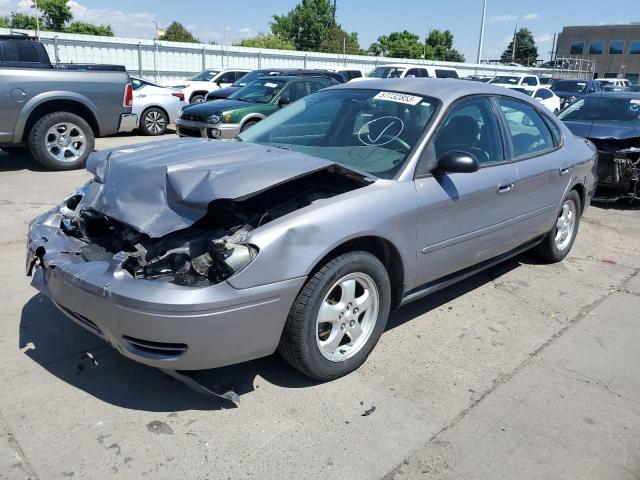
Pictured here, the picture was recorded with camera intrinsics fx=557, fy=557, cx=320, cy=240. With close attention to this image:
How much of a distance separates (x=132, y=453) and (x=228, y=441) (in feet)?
1.45

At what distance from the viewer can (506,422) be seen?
2.96 m

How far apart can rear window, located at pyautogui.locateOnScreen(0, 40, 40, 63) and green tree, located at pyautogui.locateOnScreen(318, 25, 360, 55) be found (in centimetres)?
5403

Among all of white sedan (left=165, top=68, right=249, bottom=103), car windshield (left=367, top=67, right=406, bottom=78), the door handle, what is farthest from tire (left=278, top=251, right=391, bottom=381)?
car windshield (left=367, top=67, right=406, bottom=78)

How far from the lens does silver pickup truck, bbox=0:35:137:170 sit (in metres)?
7.82

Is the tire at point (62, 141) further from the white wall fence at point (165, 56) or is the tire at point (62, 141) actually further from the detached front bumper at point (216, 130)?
the white wall fence at point (165, 56)

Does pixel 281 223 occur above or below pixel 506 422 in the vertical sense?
above

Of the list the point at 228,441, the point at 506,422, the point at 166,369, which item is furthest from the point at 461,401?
the point at 166,369

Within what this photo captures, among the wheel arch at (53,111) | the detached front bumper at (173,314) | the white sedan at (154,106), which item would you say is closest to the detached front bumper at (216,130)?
the wheel arch at (53,111)

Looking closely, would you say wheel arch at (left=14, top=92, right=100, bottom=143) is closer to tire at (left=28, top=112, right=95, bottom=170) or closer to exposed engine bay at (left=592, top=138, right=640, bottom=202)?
tire at (left=28, top=112, right=95, bottom=170)

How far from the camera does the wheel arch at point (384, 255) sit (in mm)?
3078

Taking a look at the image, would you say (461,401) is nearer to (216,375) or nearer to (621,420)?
(621,420)

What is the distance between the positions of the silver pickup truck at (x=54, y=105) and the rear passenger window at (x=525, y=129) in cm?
642

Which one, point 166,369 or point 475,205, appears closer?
point 166,369

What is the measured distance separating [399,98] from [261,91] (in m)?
7.79
